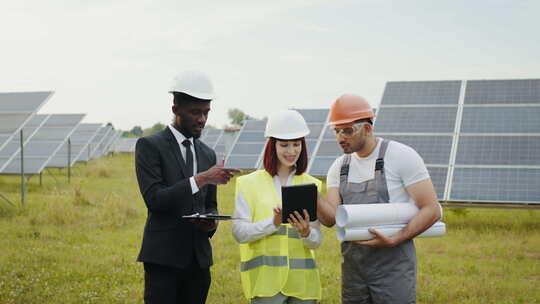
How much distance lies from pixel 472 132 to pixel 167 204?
9.38 m

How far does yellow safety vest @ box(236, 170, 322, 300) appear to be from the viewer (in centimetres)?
333

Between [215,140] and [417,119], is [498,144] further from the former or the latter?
[215,140]

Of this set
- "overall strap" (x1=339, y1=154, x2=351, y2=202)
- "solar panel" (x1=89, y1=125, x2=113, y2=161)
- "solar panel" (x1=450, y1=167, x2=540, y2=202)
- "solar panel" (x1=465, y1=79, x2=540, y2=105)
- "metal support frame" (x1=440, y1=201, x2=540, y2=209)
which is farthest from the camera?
"solar panel" (x1=89, y1=125, x2=113, y2=161)

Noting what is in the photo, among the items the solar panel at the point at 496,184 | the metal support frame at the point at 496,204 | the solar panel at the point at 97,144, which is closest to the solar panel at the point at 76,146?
the solar panel at the point at 97,144

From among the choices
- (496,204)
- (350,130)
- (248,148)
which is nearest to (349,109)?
(350,130)

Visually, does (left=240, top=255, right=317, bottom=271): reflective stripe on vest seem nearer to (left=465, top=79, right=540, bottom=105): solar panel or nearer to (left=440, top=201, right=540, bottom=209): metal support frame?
(left=440, top=201, right=540, bottom=209): metal support frame

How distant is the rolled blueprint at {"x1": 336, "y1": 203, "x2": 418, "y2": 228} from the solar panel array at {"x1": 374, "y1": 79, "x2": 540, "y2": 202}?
6809mm

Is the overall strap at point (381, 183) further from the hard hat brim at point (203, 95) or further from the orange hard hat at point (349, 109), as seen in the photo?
the hard hat brim at point (203, 95)

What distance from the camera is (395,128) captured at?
11758mm

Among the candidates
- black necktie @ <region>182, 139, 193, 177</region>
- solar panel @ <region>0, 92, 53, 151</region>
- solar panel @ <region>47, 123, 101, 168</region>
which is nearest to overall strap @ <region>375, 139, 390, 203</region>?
black necktie @ <region>182, 139, 193, 177</region>

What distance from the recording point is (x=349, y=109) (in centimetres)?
315

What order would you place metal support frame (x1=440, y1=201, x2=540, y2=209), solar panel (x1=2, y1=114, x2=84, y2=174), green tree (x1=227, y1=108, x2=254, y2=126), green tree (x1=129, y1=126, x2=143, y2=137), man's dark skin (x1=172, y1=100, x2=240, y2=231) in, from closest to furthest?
man's dark skin (x1=172, y1=100, x2=240, y2=231), metal support frame (x1=440, y1=201, x2=540, y2=209), solar panel (x1=2, y1=114, x2=84, y2=174), green tree (x1=227, y1=108, x2=254, y2=126), green tree (x1=129, y1=126, x2=143, y2=137)

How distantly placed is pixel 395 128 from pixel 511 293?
5866 mm

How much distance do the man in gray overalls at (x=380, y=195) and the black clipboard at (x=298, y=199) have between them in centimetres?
22
